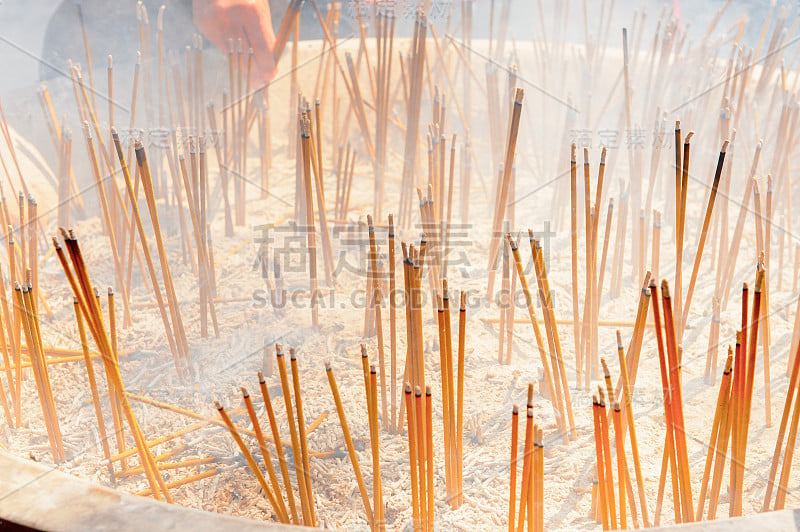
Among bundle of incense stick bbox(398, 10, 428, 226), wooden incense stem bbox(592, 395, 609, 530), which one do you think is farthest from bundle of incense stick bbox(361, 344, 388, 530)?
bundle of incense stick bbox(398, 10, 428, 226)

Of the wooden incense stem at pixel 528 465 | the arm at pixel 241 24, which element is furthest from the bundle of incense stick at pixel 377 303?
the arm at pixel 241 24

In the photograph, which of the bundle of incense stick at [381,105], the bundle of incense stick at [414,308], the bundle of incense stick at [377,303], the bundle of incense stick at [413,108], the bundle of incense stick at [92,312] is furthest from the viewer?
the bundle of incense stick at [381,105]

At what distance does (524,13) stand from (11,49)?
6.19ft

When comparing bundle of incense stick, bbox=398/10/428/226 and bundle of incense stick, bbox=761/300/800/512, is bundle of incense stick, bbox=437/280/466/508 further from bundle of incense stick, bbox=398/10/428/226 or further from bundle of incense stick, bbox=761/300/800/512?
bundle of incense stick, bbox=398/10/428/226

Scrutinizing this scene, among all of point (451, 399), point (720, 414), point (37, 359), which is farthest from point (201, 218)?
point (720, 414)

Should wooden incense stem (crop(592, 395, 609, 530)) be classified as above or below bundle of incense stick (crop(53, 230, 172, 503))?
below

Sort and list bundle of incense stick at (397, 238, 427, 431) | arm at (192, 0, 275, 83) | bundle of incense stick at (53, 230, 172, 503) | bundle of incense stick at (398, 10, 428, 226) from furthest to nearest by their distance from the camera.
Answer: arm at (192, 0, 275, 83) < bundle of incense stick at (398, 10, 428, 226) < bundle of incense stick at (397, 238, 427, 431) < bundle of incense stick at (53, 230, 172, 503)

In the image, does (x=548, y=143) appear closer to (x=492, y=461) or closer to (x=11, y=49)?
(x=492, y=461)

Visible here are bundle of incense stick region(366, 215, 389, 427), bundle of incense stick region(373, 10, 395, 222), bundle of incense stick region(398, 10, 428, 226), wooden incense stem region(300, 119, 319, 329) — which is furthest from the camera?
bundle of incense stick region(373, 10, 395, 222)

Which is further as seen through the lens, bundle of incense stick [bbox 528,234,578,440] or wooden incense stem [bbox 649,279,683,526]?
bundle of incense stick [bbox 528,234,578,440]

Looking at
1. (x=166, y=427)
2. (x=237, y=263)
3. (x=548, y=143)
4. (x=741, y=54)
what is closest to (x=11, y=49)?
(x=237, y=263)

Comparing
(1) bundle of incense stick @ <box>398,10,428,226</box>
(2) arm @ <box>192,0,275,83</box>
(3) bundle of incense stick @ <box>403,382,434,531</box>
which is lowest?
(3) bundle of incense stick @ <box>403,382,434,531</box>

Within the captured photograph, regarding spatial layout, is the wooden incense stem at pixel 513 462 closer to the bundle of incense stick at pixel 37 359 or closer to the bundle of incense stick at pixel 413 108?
the bundle of incense stick at pixel 37 359

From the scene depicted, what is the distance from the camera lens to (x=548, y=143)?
207cm
